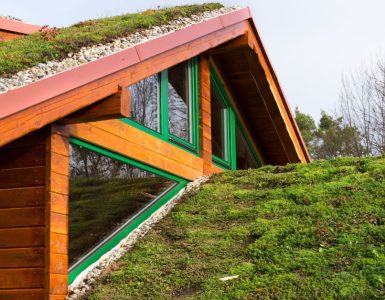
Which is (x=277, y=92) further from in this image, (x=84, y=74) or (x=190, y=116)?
(x=84, y=74)

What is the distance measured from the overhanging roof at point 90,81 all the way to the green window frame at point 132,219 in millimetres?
715

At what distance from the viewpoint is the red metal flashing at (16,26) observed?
10.5 meters

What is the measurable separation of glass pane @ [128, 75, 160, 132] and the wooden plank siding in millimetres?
1712

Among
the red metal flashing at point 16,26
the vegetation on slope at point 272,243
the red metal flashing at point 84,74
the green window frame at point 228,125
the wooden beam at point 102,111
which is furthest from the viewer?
the red metal flashing at point 16,26

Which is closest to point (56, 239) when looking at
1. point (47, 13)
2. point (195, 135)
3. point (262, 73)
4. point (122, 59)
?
point (122, 59)

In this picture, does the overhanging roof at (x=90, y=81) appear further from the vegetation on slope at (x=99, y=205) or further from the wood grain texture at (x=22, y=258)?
the wood grain texture at (x=22, y=258)

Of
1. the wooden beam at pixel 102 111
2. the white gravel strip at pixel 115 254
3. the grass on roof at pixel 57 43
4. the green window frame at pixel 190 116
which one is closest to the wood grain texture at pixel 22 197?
the wooden beam at pixel 102 111

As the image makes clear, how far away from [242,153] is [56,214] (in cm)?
599

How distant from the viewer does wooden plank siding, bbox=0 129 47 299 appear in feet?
15.7

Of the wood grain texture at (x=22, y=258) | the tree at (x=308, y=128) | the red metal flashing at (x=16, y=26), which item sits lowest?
the wood grain texture at (x=22, y=258)

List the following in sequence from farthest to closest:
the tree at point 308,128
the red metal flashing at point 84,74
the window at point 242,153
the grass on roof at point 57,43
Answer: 1. the tree at point 308,128
2. the window at point 242,153
3. the grass on roof at point 57,43
4. the red metal flashing at point 84,74

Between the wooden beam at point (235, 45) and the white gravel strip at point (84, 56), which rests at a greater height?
the wooden beam at point (235, 45)

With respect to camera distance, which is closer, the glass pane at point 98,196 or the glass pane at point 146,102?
the glass pane at point 98,196

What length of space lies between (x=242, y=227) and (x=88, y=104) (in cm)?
223
